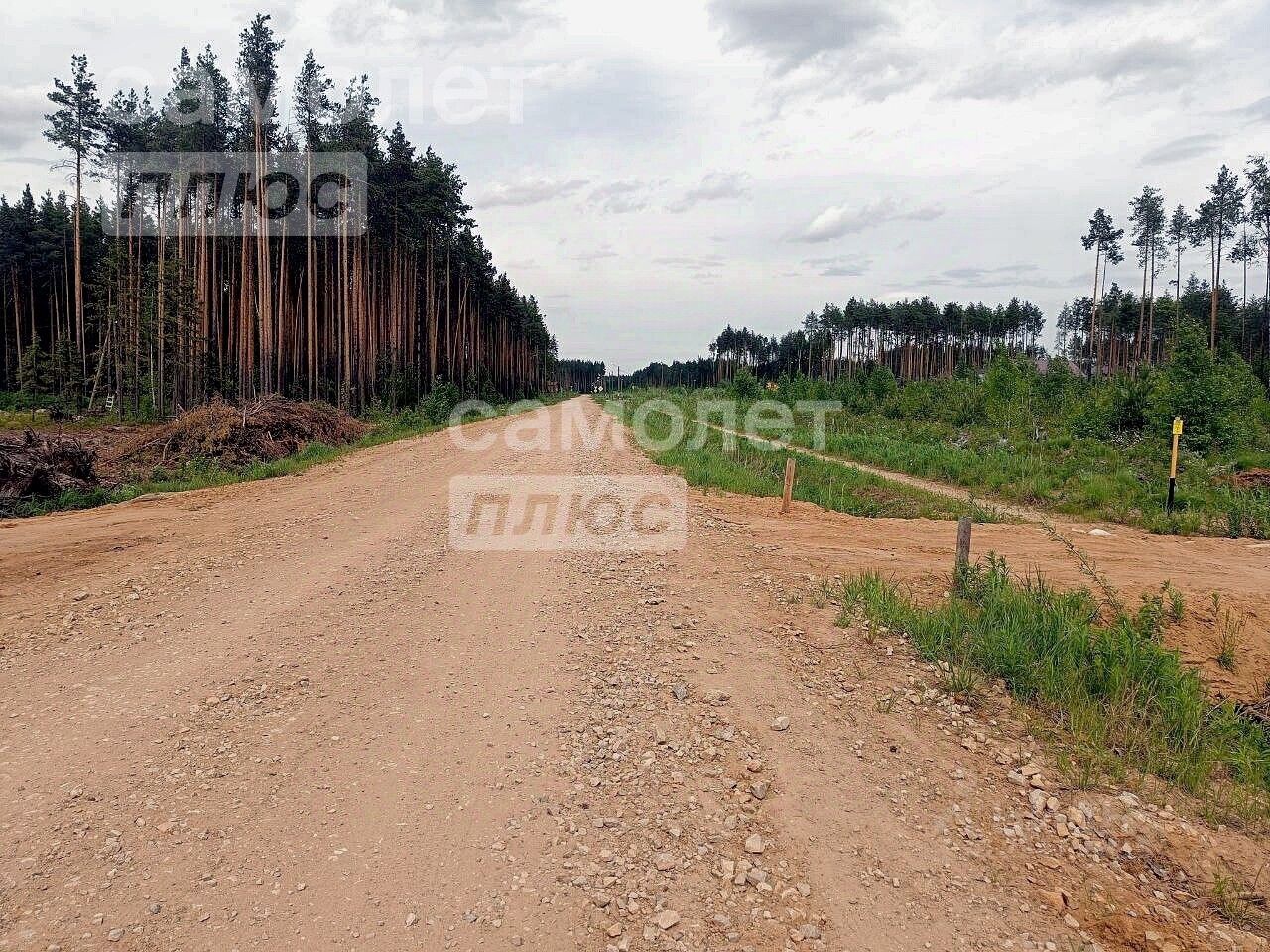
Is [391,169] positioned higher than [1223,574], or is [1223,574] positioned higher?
[391,169]

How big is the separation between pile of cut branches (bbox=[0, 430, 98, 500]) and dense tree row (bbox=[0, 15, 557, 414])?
1368 centimetres

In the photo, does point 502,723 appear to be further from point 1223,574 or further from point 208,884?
point 1223,574

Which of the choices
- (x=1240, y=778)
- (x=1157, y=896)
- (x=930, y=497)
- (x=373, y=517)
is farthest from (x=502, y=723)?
(x=930, y=497)

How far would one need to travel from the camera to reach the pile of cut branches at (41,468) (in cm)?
Answer: 1110

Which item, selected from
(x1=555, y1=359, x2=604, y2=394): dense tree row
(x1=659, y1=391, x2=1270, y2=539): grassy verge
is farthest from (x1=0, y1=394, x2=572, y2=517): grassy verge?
(x1=555, y1=359, x2=604, y2=394): dense tree row

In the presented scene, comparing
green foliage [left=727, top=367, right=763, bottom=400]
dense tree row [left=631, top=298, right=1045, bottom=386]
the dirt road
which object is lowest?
the dirt road

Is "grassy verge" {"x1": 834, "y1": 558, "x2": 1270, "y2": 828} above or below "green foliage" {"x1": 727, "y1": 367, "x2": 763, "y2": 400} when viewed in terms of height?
below

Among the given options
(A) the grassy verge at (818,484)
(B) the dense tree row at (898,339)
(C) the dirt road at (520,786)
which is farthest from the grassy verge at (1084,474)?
(B) the dense tree row at (898,339)

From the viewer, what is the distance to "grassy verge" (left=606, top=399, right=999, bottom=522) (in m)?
13.3

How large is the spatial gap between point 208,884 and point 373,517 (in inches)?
289

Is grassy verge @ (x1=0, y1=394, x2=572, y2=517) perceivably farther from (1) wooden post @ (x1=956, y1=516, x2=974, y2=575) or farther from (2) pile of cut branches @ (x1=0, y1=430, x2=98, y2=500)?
(1) wooden post @ (x1=956, y1=516, x2=974, y2=575)

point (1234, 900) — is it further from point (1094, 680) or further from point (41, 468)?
point (41, 468)

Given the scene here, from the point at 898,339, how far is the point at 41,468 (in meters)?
97.2

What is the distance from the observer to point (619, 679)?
203 inches
